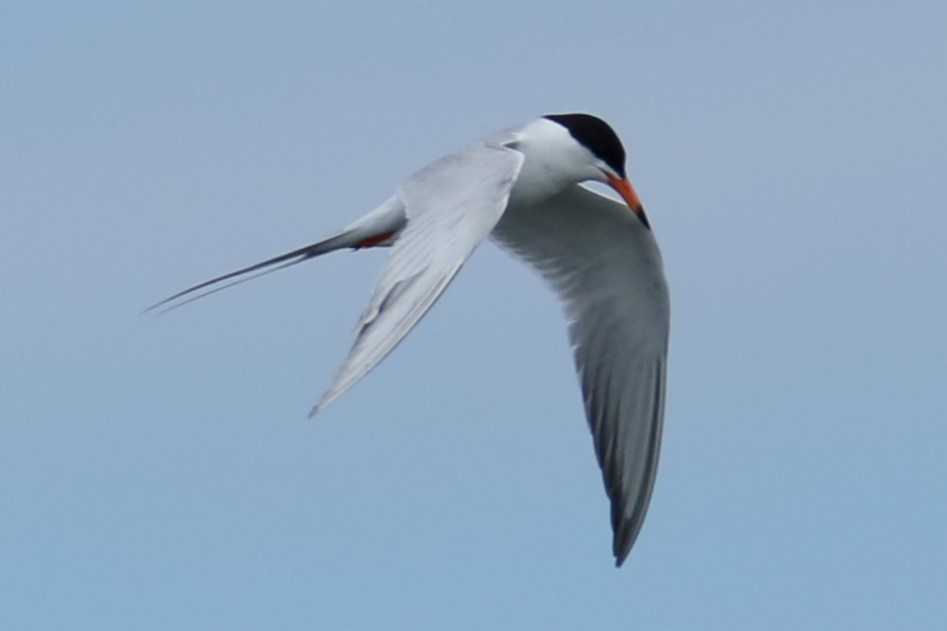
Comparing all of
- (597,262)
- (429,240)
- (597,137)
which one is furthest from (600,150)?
(429,240)

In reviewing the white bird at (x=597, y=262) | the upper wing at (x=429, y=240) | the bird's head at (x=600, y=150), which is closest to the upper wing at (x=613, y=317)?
the white bird at (x=597, y=262)

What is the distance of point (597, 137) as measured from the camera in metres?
10.7

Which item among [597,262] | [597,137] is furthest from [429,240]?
[597,262]

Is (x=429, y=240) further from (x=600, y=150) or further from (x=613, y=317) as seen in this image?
(x=613, y=317)

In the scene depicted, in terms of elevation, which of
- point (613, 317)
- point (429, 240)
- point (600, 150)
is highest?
point (600, 150)

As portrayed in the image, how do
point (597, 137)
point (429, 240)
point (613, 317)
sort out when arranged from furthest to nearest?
point (613, 317) → point (597, 137) → point (429, 240)

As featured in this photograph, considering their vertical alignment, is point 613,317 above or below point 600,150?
below

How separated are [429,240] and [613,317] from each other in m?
3.41

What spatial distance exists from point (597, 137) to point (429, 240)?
256cm

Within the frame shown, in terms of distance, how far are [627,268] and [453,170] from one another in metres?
2.46

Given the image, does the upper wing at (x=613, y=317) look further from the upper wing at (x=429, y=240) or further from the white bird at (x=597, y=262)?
the upper wing at (x=429, y=240)

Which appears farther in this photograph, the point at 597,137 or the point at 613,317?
the point at 613,317

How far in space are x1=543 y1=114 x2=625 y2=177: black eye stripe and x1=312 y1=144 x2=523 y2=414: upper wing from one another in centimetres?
87

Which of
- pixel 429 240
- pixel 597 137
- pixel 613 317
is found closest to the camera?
pixel 429 240
